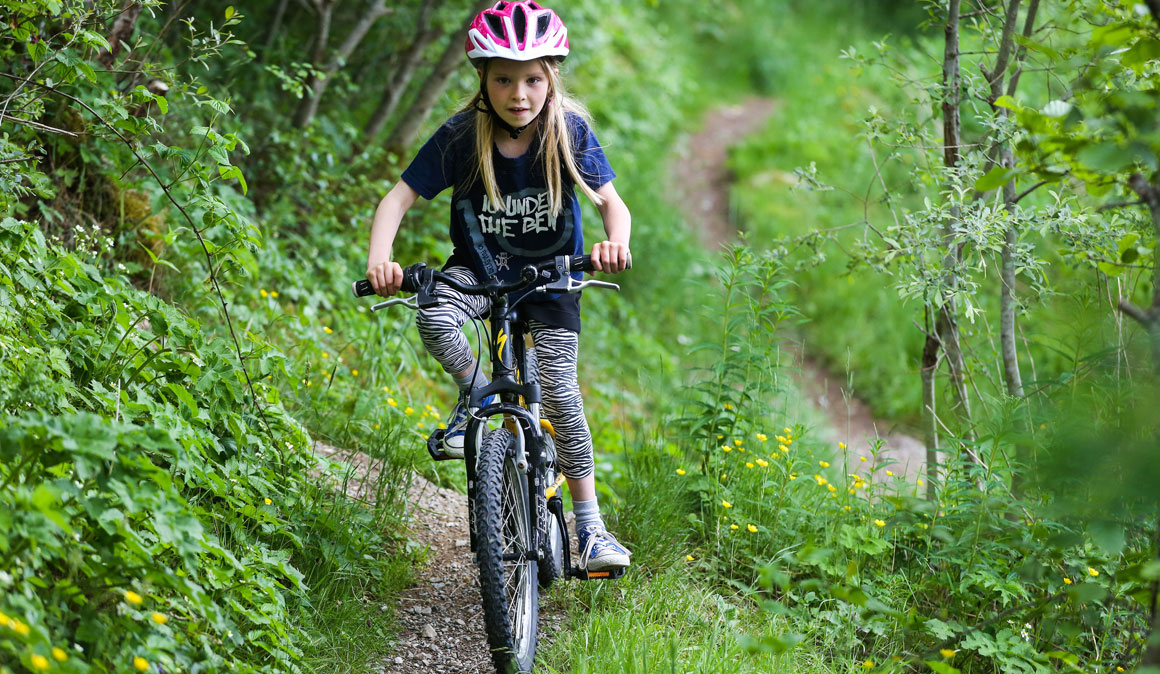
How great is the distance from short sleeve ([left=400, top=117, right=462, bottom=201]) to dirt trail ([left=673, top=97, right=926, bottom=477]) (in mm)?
3538

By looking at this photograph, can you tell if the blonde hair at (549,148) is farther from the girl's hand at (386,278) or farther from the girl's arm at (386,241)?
the girl's hand at (386,278)

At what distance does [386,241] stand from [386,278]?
31 cm

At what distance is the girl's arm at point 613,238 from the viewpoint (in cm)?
289

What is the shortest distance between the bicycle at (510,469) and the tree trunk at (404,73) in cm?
378

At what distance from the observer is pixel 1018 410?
336 centimetres

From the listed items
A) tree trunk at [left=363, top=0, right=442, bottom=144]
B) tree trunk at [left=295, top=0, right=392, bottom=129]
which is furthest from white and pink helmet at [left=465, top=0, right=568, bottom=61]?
tree trunk at [left=363, top=0, right=442, bottom=144]

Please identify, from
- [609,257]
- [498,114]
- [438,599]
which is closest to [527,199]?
[498,114]

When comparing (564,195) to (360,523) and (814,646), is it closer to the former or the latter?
(360,523)

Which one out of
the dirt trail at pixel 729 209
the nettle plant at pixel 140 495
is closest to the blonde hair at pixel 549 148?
the nettle plant at pixel 140 495

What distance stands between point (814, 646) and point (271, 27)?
5.39m

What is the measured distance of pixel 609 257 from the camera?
290cm

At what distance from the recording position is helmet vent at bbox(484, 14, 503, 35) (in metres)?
3.14

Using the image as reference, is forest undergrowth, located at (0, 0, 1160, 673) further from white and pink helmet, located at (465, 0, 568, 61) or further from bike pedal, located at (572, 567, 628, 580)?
white and pink helmet, located at (465, 0, 568, 61)

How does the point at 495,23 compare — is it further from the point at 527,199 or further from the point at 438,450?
the point at 438,450
